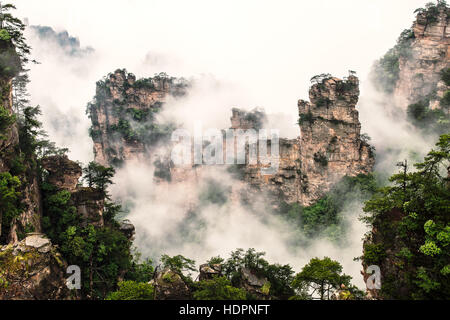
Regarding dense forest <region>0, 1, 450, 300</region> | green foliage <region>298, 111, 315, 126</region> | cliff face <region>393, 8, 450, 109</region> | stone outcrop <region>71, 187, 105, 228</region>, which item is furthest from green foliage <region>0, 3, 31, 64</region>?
cliff face <region>393, 8, 450, 109</region>

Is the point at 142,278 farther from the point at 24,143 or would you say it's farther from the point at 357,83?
the point at 357,83

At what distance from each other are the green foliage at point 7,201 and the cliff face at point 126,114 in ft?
147

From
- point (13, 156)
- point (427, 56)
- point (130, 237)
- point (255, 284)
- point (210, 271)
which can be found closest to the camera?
point (13, 156)

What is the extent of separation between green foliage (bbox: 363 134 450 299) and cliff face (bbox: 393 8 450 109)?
32.3 meters

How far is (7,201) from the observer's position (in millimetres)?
19781

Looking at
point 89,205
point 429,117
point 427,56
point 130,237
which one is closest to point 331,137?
point 429,117

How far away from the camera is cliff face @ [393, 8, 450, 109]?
→ 46062 mm

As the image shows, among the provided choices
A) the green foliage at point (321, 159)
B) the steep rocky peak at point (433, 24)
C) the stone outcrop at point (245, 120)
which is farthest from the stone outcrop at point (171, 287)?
the steep rocky peak at point (433, 24)

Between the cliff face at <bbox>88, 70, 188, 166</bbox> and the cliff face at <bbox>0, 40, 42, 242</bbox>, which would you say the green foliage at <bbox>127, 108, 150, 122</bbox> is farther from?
the cliff face at <bbox>0, 40, 42, 242</bbox>

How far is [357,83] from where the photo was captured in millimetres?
47625
